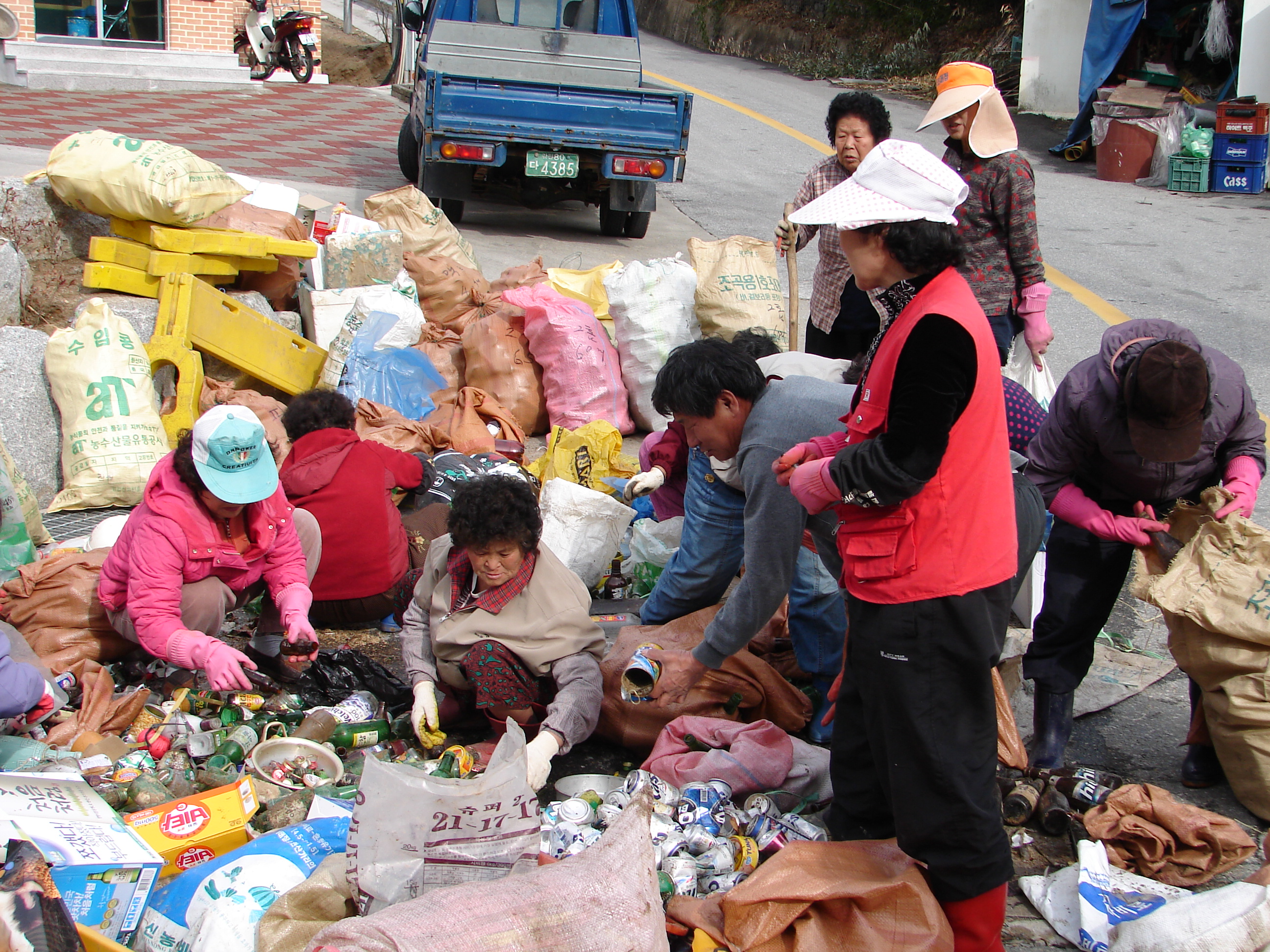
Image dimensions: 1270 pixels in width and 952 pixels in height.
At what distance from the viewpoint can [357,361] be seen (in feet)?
17.0

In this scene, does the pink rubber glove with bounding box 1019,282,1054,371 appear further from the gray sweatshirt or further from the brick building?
the brick building

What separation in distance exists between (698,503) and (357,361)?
2721 millimetres

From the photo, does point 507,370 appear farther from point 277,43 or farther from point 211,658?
point 277,43

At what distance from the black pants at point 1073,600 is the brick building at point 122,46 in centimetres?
1385

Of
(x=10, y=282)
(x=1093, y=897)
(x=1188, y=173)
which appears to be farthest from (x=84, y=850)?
(x=1188, y=173)

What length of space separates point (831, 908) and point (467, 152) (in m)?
6.58

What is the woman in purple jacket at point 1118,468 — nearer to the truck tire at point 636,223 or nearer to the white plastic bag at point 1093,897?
the white plastic bag at point 1093,897

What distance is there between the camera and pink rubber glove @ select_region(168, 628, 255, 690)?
9.47 feet

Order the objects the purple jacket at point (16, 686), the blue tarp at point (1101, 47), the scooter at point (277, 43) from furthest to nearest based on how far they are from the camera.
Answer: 1. the scooter at point (277, 43)
2. the blue tarp at point (1101, 47)
3. the purple jacket at point (16, 686)

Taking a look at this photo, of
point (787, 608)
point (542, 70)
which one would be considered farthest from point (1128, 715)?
point (542, 70)

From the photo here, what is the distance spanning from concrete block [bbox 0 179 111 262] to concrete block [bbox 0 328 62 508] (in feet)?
3.71

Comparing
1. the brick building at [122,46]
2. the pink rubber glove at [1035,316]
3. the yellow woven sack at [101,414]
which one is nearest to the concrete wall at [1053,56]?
the brick building at [122,46]

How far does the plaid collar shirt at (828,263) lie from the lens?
4379mm

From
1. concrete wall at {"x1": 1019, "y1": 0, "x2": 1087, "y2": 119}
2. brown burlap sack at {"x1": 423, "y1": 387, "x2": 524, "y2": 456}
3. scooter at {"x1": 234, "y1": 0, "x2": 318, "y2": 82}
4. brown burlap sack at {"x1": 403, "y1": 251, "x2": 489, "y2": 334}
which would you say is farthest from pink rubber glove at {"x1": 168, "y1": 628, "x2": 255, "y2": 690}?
scooter at {"x1": 234, "y1": 0, "x2": 318, "y2": 82}
